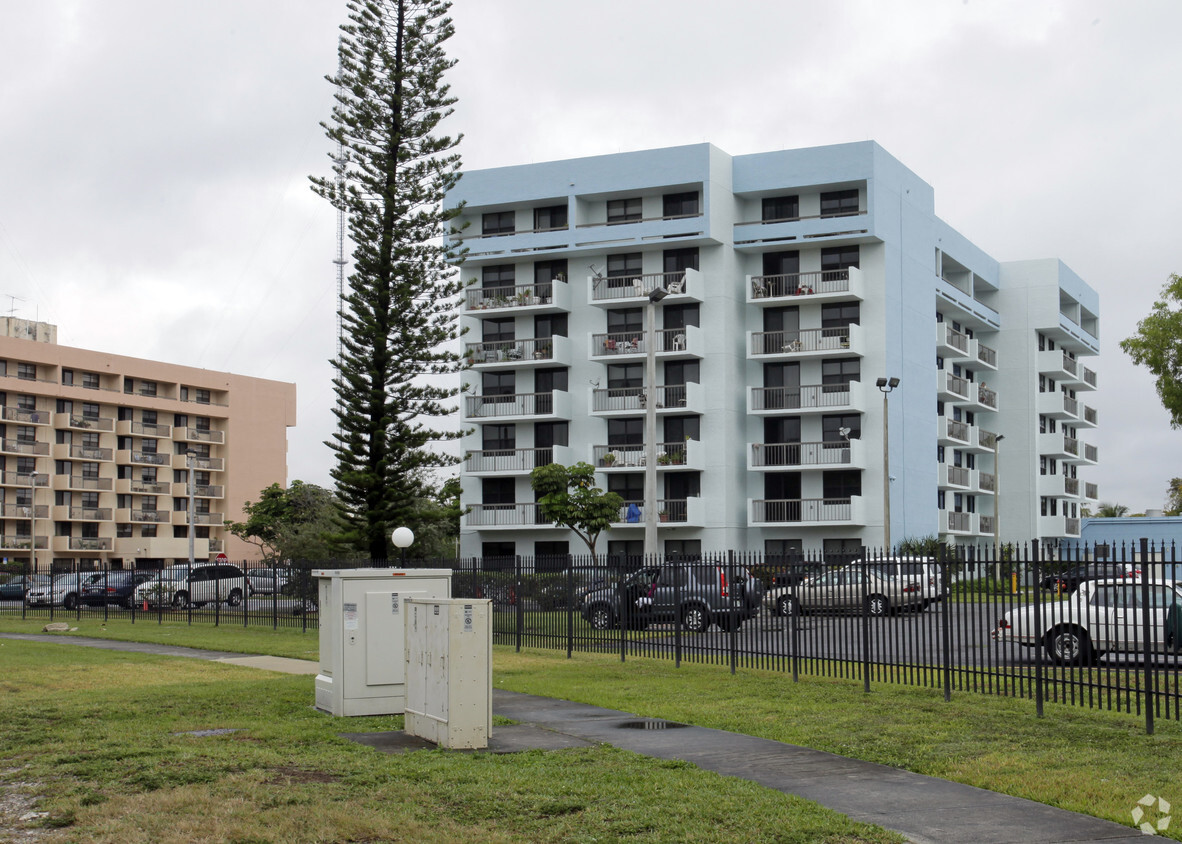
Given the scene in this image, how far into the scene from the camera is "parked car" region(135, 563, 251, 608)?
35156mm

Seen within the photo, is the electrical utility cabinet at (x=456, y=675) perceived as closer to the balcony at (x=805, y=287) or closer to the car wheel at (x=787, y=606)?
the car wheel at (x=787, y=606)

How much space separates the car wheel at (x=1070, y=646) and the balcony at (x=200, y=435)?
284ft

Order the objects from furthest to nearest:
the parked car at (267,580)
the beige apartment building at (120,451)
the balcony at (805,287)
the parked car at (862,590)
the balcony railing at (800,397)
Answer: the beige apartment building at (120,451), the balcony at (805,287), the balcony railing at (800,397), the parked car at (267,580), the parked car at (862,590)

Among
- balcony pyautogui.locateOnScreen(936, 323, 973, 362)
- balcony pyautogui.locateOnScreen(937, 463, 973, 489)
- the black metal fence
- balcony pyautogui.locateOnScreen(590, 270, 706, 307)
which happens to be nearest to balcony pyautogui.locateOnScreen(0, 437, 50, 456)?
balcony pyautogui.locateOnScreen(590, 270, 706, 307)

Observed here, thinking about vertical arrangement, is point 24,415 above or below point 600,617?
above

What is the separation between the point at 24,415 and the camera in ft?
268

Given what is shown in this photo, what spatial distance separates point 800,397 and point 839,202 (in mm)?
8184

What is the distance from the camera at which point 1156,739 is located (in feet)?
39.1

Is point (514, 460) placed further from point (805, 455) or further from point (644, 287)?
point (805, 455)

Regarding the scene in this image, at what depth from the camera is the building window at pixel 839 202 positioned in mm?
51128

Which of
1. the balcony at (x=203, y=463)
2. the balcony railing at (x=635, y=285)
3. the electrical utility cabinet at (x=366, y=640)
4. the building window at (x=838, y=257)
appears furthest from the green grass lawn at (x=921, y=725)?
the balcony at (x=203, y=463)

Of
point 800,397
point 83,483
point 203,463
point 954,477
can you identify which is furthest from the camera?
point 203,463

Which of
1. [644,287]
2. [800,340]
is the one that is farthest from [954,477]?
[644,287]

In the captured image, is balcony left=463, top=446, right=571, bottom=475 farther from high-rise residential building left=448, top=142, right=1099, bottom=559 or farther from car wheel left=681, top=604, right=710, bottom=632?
car wheel left=681, top=604, right=710, bottom=632
